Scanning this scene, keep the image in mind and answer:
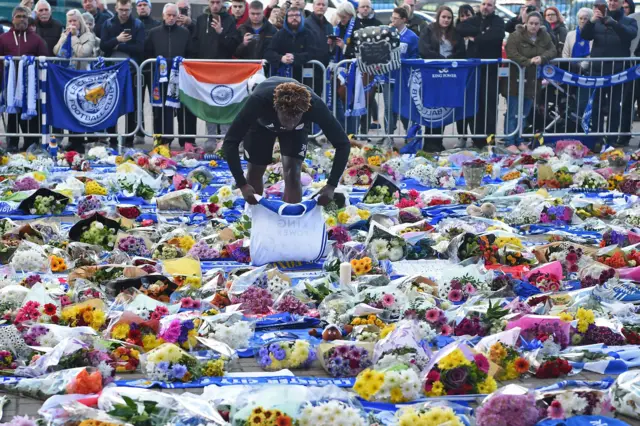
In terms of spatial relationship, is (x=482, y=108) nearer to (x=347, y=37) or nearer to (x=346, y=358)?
(x=347, y=37)

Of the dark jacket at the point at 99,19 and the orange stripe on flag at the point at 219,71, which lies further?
the dark jacket at the point at 99,19

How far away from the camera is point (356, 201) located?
14.0 m

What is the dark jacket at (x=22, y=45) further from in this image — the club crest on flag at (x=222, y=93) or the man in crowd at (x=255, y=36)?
the man in crowd at (x=255, y=36)

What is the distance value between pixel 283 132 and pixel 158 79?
7060mm

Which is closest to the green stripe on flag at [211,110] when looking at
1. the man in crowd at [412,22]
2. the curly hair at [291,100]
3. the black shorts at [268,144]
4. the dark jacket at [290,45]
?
the dark jacket at [290,45]

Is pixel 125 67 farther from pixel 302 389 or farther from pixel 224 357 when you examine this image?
pixel 302 389

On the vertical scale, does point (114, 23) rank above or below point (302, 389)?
above

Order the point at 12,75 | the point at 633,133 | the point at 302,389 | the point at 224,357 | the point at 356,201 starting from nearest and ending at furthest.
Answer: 1. the point at 302,389
2. the point at 224,357
3. the point at 356,201
4. the point at 12,75
5. the point at 633,133

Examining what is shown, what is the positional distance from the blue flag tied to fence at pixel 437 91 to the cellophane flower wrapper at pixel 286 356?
34.4 feet

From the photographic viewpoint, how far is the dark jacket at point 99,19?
18547 mm

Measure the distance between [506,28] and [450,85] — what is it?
6.05 feet

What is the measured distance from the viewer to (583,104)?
18.5m

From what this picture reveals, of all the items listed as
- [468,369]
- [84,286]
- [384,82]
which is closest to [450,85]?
[384,82]

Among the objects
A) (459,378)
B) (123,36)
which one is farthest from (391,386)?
(123,36)
